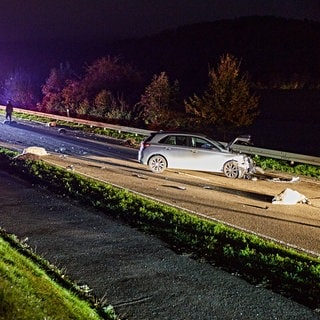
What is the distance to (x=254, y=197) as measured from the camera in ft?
44.5

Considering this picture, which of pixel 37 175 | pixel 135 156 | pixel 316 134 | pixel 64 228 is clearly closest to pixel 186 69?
pixel 316 134

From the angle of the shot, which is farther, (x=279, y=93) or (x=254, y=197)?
(x=279, y=93)

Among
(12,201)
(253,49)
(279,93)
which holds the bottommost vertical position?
(12,201)

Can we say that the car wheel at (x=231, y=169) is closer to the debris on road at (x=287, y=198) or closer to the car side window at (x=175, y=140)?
the car side window at (x=175, y=140)

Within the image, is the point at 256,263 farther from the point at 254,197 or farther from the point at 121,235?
the point at 254,197

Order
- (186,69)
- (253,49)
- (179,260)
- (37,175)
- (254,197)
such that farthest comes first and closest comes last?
(253,49)
(186,69)
(37,175)
(254,197)
(179,260)

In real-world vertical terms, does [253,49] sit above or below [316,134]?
above

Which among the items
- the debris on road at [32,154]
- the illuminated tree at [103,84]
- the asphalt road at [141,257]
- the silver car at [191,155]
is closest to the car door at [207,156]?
the silver car at [191,155]

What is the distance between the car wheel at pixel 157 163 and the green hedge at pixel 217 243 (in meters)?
3.84

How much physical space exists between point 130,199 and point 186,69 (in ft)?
188

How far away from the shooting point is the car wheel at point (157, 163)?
17266mm

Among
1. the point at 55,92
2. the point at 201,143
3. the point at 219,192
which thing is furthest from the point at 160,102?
the point at 219,192

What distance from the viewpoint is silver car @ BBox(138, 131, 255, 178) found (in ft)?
54.7

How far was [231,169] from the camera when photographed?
1666cm
